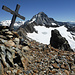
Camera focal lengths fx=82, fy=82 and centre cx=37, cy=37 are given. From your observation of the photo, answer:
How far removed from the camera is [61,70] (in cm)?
817

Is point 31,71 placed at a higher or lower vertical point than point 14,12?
lower

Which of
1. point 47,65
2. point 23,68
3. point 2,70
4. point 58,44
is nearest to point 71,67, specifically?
point 47,65

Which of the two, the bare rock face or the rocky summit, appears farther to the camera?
the bare rock face

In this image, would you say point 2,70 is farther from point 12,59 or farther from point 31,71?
point 31,71

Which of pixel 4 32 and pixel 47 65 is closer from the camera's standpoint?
pixel 47 65

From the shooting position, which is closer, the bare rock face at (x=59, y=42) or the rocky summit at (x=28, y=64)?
the rocky summit at (x=28, y=64)

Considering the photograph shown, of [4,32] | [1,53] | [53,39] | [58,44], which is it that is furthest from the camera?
[53,39]

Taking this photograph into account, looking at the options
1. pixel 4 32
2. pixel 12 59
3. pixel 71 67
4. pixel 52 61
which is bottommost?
pixel 71 67

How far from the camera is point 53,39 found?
109 feet

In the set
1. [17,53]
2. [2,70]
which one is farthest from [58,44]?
[2,70]

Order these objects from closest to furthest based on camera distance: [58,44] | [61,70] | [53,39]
→ [61,70], [58,44], [53,39]

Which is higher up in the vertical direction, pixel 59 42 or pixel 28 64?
pixel 59 42

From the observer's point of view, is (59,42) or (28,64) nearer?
(28,64)

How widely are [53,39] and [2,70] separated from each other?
28.7m
